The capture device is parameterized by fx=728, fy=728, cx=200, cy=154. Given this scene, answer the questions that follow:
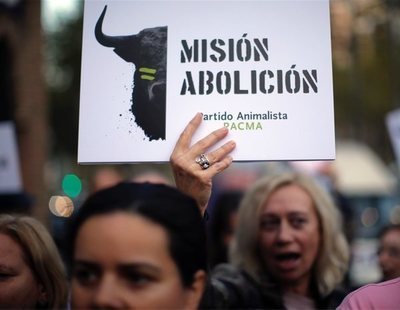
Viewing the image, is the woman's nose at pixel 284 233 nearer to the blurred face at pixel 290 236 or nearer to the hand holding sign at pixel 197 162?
the blurred face at pixel 290 236

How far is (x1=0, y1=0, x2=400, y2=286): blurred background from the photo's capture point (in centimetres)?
834

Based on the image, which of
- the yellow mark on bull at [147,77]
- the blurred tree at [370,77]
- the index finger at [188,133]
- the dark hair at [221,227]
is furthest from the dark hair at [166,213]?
the blurred tree at [370,77]

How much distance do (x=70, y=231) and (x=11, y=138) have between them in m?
3.87

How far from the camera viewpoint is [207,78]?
2.74 m

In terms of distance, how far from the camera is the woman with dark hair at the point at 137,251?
1.79m

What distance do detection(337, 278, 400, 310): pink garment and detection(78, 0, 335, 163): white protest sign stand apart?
1.66 feet

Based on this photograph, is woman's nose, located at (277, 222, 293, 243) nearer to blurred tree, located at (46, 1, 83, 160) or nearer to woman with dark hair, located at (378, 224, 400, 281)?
woman with dark hair, located at (378, 224, 400, 281)

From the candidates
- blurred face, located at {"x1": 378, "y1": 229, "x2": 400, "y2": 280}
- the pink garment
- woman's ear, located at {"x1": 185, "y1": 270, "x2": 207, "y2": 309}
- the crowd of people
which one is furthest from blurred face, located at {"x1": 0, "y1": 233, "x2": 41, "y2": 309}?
blurred face, located at {"x1": 378, "y1": 229, "x2": 400, "y2": 280}

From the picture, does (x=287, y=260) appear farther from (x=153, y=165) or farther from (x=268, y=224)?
(x=153, y=165)

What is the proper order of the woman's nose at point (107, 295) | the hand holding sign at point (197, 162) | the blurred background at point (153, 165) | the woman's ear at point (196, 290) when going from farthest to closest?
the blurred background at point (153, 165)
the hand holding sign at point (197, 162)
the woman's ear at point (196, 290)
the woman's nose at point (107, 295)

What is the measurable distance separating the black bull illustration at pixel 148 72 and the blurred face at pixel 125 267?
88 cm

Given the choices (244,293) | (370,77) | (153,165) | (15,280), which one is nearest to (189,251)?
(15,280)

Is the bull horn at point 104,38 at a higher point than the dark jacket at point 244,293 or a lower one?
higher

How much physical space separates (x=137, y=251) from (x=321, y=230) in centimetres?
219
